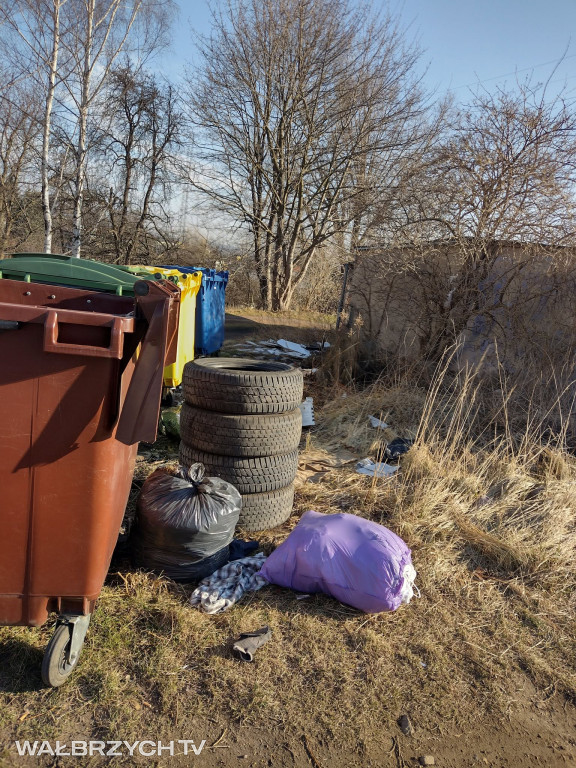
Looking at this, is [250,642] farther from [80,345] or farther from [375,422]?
[375,422]

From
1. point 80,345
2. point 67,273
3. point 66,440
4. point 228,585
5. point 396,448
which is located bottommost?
point 228,585

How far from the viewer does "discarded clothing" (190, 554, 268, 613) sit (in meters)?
2.76

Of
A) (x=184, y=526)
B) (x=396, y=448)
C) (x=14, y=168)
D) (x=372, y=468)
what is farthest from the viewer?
(x=14, y=168)

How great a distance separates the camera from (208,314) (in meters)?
9.02

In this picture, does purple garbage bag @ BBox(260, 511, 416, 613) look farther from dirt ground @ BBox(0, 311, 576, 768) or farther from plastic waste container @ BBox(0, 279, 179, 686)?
plastic waste container @ BBox(0, 279, 179, 686)

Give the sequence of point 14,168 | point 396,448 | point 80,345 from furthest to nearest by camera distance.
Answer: point 14,168 → point 396,448 → point 80,345

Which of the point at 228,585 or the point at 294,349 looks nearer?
Result: the point at 228,585

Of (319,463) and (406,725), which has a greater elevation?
(319,463)

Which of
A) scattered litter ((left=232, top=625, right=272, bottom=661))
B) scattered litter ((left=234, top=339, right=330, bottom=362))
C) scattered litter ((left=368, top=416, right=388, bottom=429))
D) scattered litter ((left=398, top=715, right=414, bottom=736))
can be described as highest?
scattered litter ((left=234, top=339, right=330, bottom=362))

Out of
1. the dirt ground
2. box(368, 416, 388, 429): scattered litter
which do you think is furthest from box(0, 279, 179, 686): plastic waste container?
box(368, 416, 388, 429): scattered litter

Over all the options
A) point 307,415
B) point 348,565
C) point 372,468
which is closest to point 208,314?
point 307,415

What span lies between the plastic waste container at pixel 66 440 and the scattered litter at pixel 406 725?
4.66ft

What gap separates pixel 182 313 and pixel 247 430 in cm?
353

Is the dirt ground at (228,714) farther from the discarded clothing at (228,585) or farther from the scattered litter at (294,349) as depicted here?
the scattered litter at (294,349)
